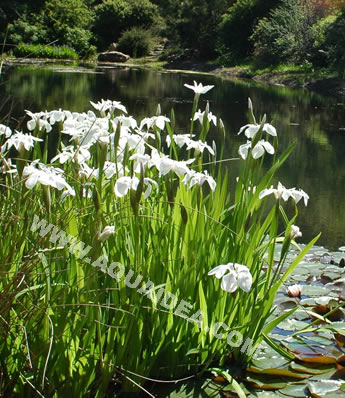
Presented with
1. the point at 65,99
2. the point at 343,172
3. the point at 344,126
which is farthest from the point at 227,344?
the point at 65,99

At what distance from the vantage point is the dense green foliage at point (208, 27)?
65.6 ft

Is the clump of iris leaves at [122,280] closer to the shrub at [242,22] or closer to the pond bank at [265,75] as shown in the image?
the pond bank at [265,75]

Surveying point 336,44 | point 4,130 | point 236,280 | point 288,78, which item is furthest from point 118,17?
point 236,280

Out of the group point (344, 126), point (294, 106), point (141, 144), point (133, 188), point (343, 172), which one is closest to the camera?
point (133, 188)

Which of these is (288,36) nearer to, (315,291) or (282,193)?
(315,291)

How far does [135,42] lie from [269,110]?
61.8ft

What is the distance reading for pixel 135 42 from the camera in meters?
28.2

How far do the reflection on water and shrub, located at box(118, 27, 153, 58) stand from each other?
34.2 ft

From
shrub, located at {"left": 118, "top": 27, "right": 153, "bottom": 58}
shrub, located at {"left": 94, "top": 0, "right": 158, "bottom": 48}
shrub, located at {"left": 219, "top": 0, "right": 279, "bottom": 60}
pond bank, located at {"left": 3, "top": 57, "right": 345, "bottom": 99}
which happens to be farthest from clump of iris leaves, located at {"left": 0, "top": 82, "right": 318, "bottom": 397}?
shrub, located at {"left": 94, "top": 0, "right": 158, "bottom": 48}

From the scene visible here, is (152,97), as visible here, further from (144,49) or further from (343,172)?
(144,49)

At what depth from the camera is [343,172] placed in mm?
6234

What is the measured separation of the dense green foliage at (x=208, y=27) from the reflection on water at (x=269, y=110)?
14.0 feet

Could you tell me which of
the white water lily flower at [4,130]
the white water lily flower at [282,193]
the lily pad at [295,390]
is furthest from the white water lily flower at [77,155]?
the lily pad at [295,390]

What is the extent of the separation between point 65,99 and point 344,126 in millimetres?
4962
